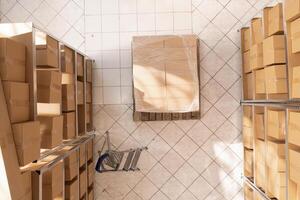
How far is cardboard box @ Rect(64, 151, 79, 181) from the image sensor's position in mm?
2494

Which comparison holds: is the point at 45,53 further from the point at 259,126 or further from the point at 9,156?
the point at 259,126

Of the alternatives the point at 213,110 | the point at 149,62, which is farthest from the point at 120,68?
the point at 213,110

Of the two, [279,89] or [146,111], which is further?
[146,111]

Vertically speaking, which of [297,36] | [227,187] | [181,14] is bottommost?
[227,187]

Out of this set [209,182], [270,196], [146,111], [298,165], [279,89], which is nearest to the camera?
[298,165]

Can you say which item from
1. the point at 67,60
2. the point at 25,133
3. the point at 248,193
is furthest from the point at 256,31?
the point at 25,133

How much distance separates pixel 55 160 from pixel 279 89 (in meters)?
1.59

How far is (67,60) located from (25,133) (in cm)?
97

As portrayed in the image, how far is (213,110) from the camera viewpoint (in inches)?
135

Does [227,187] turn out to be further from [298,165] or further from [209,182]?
[298,165]

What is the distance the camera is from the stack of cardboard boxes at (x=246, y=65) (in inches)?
125

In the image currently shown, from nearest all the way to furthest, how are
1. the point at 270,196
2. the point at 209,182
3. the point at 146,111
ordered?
the point at 270,196 → the point at 146,111 → the point at 209,182

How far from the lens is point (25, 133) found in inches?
67.2

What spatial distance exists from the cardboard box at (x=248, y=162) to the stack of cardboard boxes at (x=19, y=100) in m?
2.04
